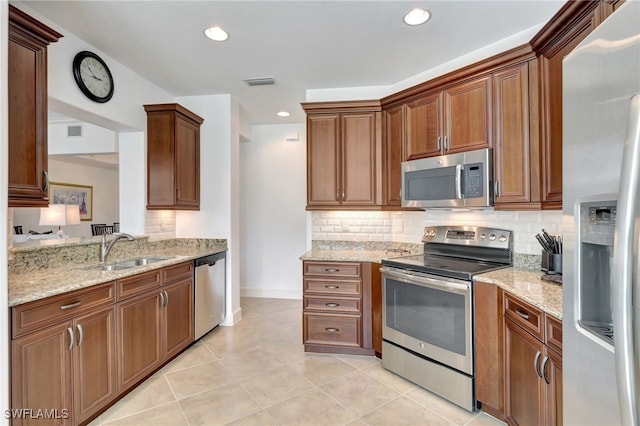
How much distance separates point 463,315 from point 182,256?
2480 millimetres

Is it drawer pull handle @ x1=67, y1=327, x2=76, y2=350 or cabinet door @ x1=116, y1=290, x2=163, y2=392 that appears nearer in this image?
drawer pull handle @ x1=67, y1=327, x2=76, y2=350

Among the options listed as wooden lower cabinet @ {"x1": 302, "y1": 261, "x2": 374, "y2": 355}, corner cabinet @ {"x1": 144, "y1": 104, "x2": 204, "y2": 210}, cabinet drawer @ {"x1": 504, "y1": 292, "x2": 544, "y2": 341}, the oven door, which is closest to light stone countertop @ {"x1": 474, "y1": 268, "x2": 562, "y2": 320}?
cabinet drawer @ {"x1": 504, "y1": 292, "x2": 544, "y2": 341}

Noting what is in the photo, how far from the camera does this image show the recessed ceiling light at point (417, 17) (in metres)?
2.24

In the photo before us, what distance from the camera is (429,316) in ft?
7.80

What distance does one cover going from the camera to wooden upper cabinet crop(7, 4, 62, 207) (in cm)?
174

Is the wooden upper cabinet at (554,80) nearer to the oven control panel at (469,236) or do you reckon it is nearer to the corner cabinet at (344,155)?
the oven control panel at (469,236)

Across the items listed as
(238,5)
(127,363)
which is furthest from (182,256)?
(238,5)

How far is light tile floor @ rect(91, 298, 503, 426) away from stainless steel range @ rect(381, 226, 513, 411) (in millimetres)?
156

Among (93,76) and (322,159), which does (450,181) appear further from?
(93,76)

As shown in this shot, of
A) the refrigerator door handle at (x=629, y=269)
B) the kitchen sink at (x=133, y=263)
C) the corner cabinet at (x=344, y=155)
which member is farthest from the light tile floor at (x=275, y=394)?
the refrigerator door handle at (x=629, y=269)

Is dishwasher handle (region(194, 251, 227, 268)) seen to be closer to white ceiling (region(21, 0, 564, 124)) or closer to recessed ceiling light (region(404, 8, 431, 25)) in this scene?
white ceiling (region(21, 0, 564, 124))

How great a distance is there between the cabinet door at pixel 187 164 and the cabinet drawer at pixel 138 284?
3.17ft

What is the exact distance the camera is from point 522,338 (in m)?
1.76
